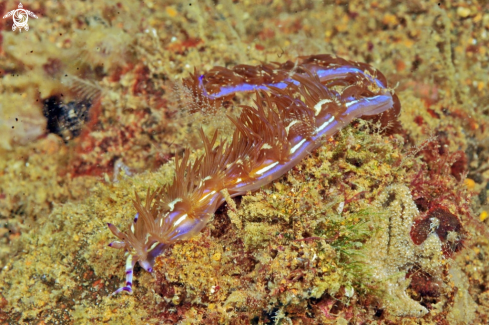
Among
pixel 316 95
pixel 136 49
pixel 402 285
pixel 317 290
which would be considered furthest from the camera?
pixel 136 49

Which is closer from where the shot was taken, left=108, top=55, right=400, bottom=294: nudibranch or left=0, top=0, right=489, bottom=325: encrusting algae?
left=0, top=0, right=489, bottom=325: encrusting algae

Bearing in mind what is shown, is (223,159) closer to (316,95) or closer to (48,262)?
(316,95)

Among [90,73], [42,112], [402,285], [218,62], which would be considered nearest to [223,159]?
[402,285]

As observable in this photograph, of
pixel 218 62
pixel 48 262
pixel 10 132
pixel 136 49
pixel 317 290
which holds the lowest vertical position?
pixel 48 262

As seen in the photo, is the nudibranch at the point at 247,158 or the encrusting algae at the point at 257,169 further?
the nudibranch at the point at 247,158
